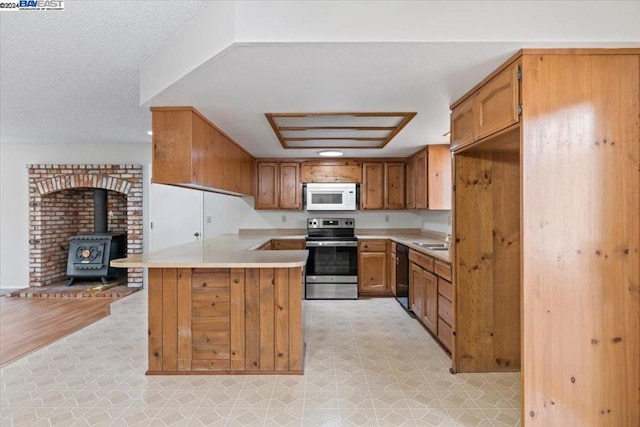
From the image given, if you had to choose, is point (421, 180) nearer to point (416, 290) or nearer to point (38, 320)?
point (416, 290)

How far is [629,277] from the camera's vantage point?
1712 millimetres

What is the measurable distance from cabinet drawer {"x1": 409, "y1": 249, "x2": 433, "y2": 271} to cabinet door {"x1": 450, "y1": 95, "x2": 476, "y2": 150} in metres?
1.22

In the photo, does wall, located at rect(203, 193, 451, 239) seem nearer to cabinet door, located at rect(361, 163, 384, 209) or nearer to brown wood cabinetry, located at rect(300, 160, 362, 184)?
cabinet door, located at rect(361, 163, 384, 209)

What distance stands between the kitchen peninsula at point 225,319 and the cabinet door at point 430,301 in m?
1.35

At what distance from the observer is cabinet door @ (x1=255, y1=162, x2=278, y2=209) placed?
5.12 m

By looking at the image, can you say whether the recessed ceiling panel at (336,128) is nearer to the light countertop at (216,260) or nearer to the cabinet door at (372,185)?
the cabinet door at (372,185)

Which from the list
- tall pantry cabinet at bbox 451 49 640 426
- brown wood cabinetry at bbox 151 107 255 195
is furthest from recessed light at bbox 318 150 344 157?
tall pantry cabinet at bbox 451 49 640 426

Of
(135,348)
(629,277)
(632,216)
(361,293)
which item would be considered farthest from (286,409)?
(361,293)

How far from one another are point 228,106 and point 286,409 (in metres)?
2.12

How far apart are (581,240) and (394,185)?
137 inches

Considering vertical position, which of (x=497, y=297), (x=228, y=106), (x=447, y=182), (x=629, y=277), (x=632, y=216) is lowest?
(x=497, y=297)

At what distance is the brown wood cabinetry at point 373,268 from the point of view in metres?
4.87

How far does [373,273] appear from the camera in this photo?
4.87 m

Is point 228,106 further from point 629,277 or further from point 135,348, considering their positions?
point 629,277
